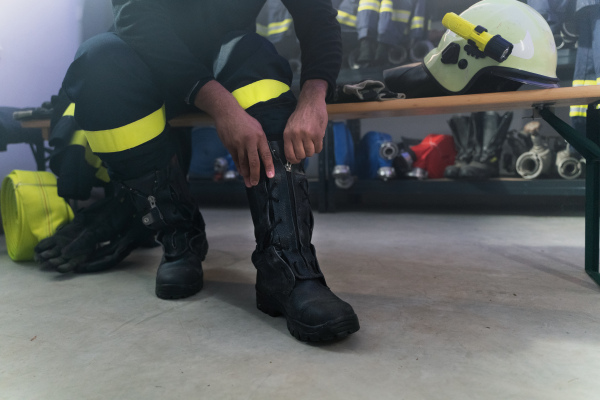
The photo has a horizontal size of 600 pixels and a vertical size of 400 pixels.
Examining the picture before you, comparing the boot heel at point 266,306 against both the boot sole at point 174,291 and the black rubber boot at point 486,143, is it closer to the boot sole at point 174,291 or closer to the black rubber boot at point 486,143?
the boot sole at point 174,291

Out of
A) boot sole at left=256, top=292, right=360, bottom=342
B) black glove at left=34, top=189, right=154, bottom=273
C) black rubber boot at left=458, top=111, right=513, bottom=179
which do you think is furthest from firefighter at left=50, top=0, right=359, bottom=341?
black rubber boot at left=458, top=111, right=513, bottom=179

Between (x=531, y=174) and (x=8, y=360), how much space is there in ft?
8.04

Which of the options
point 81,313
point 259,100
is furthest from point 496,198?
point 81,313

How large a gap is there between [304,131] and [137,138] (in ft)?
1.32

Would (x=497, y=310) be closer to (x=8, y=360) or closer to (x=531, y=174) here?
(x=8, y=360)

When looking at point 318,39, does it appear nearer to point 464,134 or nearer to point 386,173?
point 386,173

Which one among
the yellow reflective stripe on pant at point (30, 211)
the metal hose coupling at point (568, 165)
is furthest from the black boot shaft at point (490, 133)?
the yellow reflective stripe on pant at point (30, 211)

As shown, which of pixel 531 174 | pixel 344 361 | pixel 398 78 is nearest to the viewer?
pixel 344 361

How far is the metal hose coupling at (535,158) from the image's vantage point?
2314 millimetres

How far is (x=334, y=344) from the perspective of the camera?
73 centimetres

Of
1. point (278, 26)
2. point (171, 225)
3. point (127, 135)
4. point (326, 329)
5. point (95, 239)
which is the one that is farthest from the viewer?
point (278, 26)

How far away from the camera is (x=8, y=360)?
702 millimetres

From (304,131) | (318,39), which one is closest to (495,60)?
(318,39)

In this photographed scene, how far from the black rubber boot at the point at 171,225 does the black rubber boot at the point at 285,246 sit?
0.22 m
